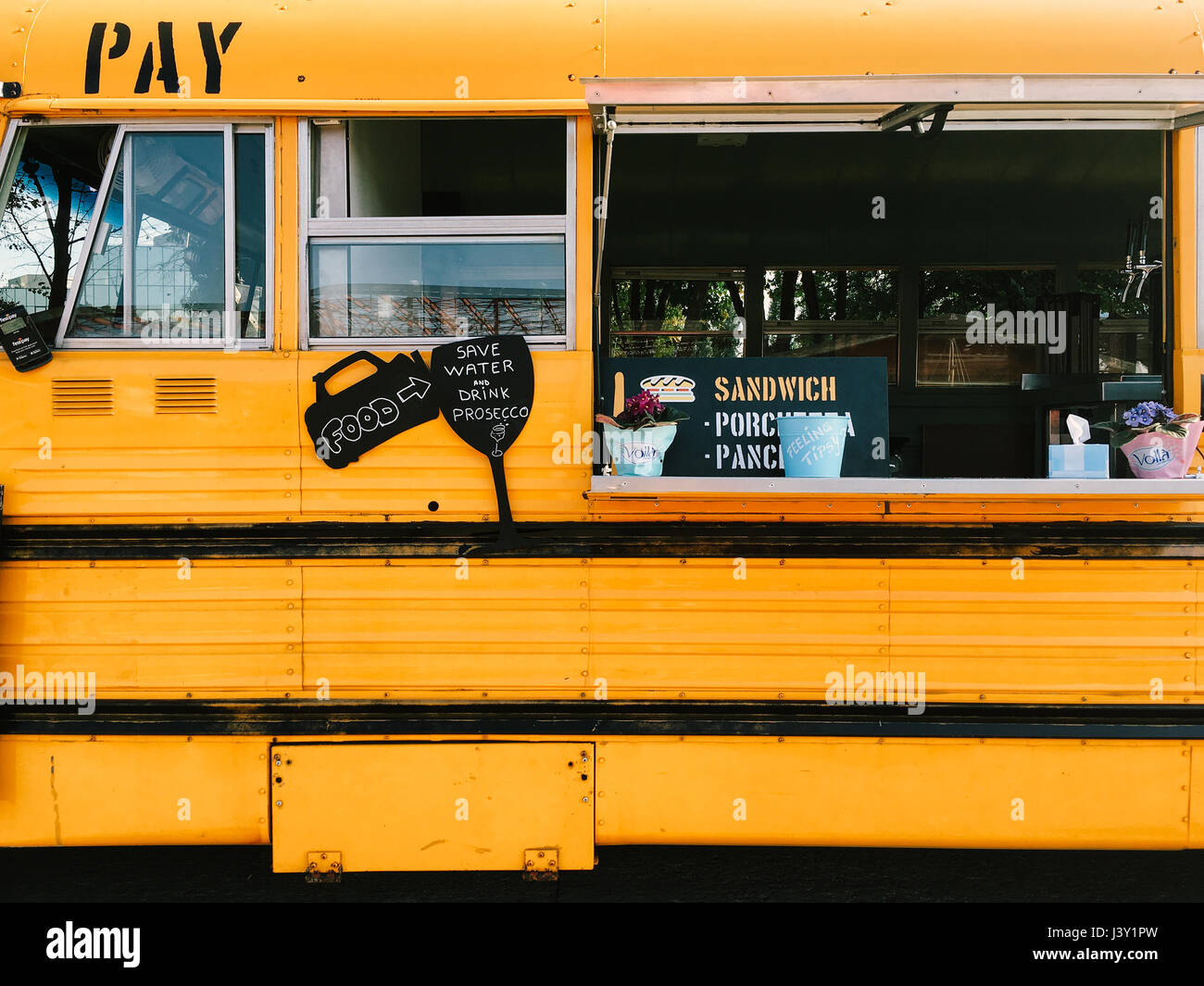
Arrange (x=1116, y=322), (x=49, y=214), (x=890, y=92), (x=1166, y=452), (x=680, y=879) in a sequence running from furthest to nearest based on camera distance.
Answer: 1. (x=1116, y=322)
2. (x=680, y=879)
3. (x=49, y=214)
4. (x=1166, y=452)
5. (x=890, y=92)

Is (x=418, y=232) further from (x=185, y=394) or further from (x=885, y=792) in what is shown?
(x=885, y=792)

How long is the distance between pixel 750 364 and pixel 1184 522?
1.42m

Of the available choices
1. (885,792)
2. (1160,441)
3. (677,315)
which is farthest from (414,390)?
(677,315)

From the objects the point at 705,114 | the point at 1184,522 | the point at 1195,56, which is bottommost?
the point at 1184,522

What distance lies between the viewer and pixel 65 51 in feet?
8.39

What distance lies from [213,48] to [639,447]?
180 cm

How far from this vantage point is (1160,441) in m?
2.52

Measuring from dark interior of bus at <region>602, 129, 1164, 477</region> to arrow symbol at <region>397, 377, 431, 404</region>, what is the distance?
2.33 metres

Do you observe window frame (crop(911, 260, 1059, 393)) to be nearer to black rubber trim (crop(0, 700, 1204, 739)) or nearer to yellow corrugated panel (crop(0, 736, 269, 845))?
black rubber trim (crop(0, 700, 1204, 739))

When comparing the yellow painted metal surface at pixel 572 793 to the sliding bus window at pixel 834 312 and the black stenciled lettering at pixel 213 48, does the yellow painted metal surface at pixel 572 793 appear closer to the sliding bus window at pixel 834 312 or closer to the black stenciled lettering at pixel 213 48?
the black stenciled lettering at pixel 213 48

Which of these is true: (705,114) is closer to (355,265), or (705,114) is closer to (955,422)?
(355,265)

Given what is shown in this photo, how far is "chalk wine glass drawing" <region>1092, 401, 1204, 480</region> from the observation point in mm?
2512
